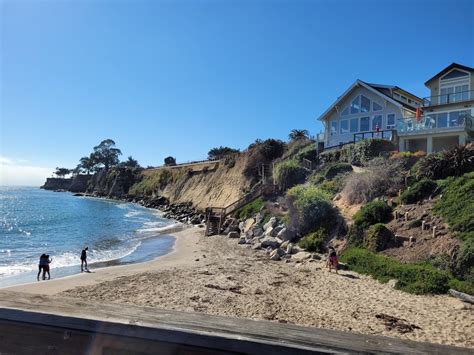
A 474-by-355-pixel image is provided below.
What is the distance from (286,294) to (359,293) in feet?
9.01

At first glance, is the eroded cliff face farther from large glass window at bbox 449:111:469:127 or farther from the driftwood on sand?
the driftwood on sand

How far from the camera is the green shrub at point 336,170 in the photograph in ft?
102

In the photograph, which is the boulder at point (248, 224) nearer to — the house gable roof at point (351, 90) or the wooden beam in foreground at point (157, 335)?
the house gable roof at point (351, 90)

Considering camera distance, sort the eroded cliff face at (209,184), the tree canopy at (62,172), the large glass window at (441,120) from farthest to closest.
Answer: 1. the tree canopy at (62,172)
2. the eroded cliff face at (209,184)
3. the large glass window at (441,120)

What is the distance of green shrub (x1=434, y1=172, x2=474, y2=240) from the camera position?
1628cm

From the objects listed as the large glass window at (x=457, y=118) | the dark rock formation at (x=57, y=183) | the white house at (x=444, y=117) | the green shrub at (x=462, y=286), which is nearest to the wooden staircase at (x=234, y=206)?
the white house at (x=444, y=117)

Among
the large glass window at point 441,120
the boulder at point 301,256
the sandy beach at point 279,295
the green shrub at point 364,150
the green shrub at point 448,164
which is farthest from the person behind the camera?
the green shrub at point 364,150

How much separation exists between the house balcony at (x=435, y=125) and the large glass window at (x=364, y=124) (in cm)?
546

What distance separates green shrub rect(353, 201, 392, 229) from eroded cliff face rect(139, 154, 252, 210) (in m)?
29.0

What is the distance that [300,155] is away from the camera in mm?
41438

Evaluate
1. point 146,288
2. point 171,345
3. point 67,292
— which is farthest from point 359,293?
point 171,345

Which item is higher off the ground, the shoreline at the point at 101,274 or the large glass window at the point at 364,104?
the large glass window at the point at 364,104

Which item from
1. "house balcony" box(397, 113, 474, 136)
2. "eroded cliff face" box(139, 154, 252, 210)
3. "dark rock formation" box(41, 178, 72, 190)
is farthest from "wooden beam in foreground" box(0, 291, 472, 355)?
"dark rock formation" box(41, 178, 72, 190)

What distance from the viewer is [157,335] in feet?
6.78
